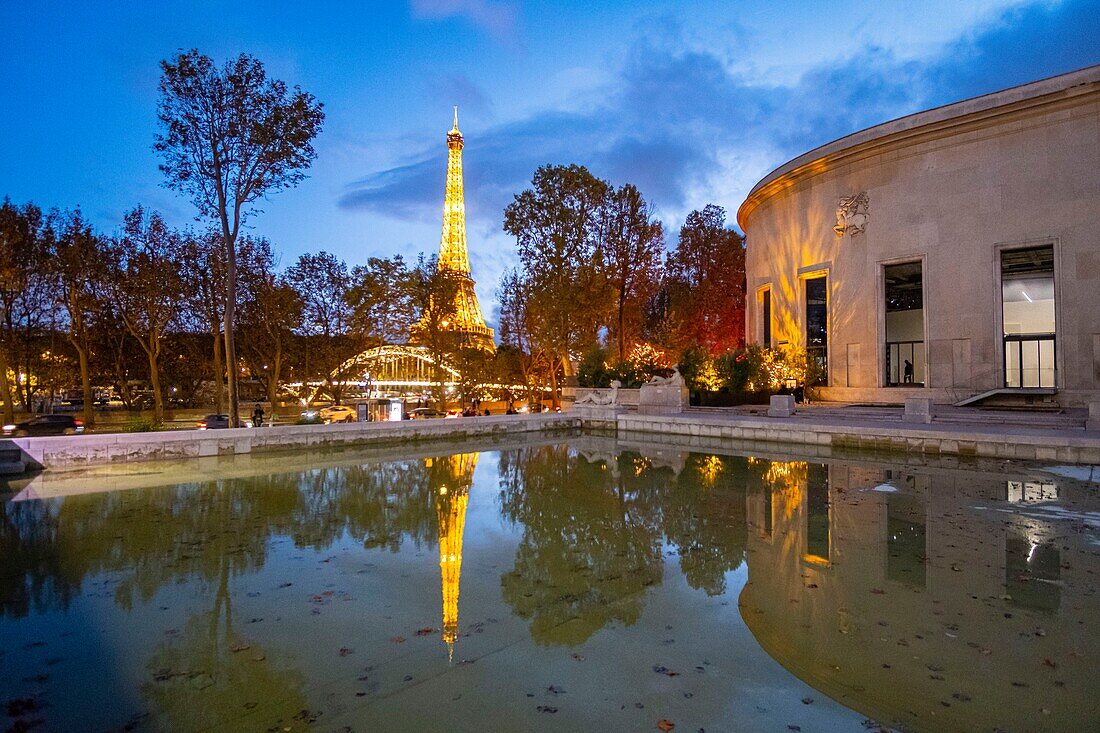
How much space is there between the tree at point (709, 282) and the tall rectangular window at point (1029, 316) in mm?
19179

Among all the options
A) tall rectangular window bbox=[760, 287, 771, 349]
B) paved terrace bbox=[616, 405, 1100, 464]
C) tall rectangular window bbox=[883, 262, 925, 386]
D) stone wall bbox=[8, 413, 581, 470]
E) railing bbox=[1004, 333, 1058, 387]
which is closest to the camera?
stone wall bbox=[8, 413, 581, 470]

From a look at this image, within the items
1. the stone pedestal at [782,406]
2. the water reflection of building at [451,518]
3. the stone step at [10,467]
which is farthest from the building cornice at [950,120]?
the stone step at [10,467]

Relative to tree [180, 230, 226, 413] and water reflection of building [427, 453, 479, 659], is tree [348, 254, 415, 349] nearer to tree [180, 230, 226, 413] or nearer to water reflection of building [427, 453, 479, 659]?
tree [180, 230, 226, 413]

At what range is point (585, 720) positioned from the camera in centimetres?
319

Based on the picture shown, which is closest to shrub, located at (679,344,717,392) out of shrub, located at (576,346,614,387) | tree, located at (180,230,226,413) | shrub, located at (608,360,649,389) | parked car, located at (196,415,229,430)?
shrub, located at (608,360,649,389)

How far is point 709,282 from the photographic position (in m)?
44.3

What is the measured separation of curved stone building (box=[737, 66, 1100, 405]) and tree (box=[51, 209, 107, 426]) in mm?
31039

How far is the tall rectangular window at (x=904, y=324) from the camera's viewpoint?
27547 millimetres

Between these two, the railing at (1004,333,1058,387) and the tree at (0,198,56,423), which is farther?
the railing at (1004,333,1058,387)

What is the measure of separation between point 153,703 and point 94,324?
32132 mm

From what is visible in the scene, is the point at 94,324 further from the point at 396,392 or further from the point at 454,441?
the point at 454,441

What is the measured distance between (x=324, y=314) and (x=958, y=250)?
96.7 ft

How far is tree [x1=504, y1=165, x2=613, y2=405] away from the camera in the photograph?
2950cm

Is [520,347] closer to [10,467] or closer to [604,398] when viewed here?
[604,398]
